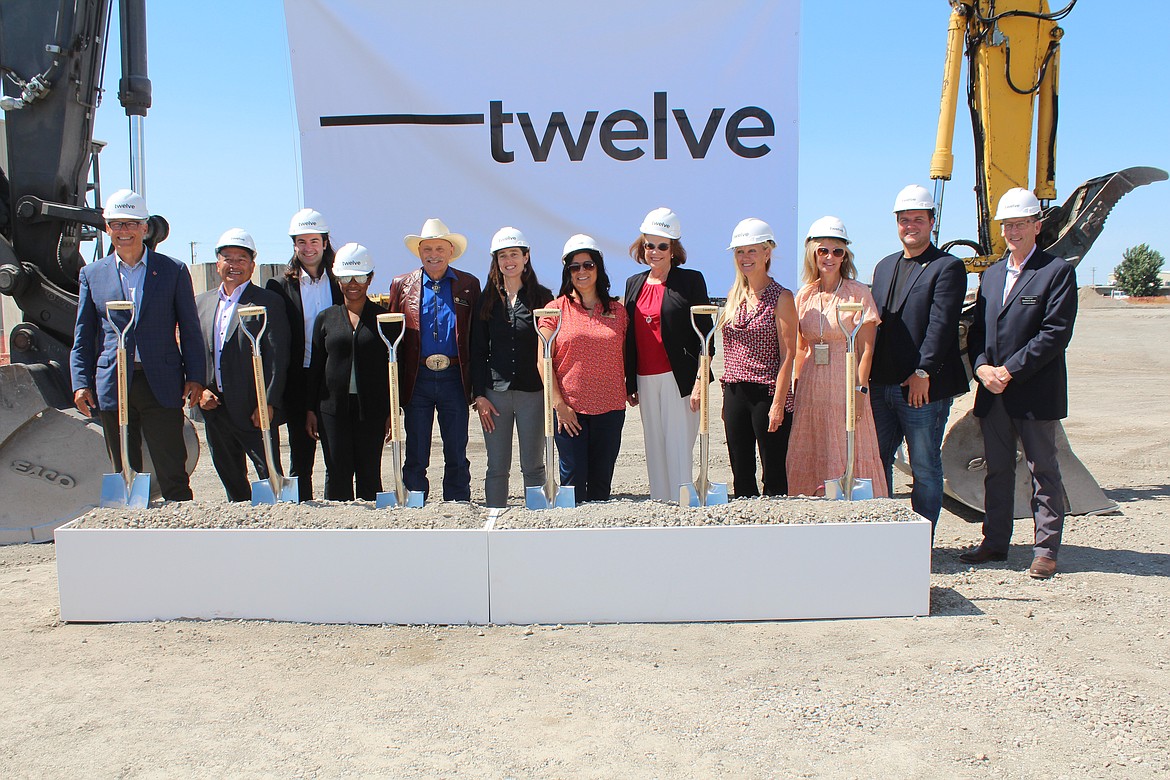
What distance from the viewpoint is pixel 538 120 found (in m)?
5.12

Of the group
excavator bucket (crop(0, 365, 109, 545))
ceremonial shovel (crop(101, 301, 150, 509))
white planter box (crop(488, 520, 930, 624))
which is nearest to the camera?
white planter box (crop(488, 520, 930, 624))

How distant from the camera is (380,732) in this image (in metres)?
2.57

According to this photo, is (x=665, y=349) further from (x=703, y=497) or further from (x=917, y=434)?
(x=917, y=434)

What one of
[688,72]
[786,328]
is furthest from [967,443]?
[688,72]

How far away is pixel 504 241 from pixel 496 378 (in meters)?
0.62

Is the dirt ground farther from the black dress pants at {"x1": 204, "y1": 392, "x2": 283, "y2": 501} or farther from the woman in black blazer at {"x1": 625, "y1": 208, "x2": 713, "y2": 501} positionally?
the woman in black blazer at {"x1": 625, "y1": 208, "x2": 713, "y2": 501}

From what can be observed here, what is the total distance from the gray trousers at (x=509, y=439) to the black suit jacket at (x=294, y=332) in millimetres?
878

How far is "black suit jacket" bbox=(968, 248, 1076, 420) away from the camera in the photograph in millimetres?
3797

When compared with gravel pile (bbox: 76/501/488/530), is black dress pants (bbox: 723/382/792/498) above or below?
above

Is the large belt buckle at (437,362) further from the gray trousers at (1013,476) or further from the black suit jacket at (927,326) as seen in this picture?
the gray trousers at (1013,476)

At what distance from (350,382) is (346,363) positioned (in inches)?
3.6

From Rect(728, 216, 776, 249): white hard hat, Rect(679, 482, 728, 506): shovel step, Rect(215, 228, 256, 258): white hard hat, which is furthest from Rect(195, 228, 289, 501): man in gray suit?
Rect(728, 216, 776, 249): white hard hat

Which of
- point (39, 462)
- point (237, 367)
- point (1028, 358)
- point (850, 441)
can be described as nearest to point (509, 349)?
point (237, 367)

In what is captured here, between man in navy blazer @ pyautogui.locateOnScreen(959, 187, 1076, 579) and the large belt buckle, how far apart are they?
240 centimetres
